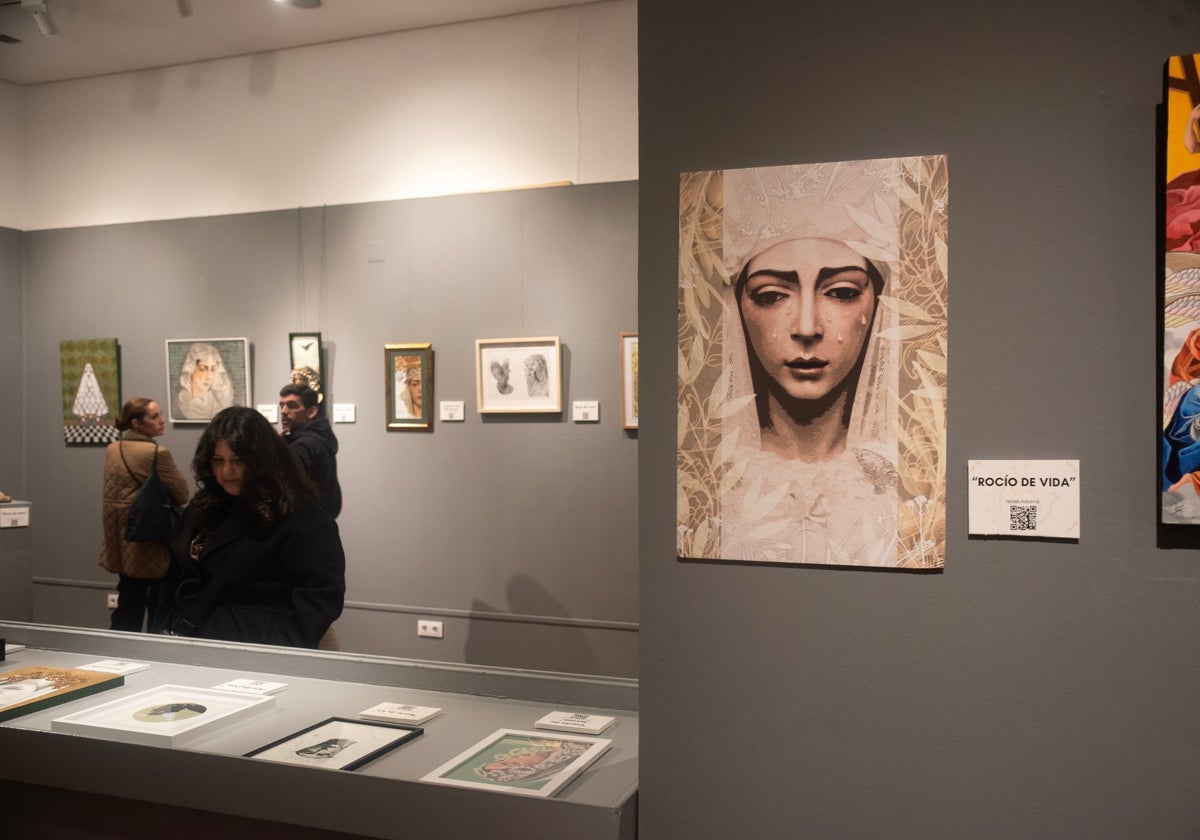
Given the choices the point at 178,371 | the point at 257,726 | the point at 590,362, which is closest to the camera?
the point at 257,726

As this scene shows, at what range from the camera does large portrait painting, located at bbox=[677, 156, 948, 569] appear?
1470 millimetres

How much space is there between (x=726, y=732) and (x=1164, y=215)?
Result: 3.53 feet

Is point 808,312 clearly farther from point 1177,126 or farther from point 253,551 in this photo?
point 253,551

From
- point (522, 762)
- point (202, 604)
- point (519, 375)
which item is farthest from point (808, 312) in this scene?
point (519, 375)

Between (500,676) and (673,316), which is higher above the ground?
(673,316)

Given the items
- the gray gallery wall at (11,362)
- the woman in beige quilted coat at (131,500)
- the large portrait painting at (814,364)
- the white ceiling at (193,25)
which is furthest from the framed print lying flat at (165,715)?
the gray gallery wall at (11,362)

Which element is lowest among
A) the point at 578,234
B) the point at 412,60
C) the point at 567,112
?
the point at 578,234

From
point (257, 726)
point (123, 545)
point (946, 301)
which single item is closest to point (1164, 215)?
point (946, 301)

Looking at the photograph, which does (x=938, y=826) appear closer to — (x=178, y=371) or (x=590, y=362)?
(x=590, y=362)

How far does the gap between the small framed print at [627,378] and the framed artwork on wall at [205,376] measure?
2366 mm

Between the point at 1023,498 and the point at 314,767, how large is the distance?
4.47 feet

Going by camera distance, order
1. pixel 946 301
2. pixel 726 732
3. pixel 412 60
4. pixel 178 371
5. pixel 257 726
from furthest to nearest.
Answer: pixel 178 371 → pixel 412 60 → pixel 257 726 → pixel 726 732 → pixel 946 301

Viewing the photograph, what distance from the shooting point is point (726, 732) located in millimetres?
1572

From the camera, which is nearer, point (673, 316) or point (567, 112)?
point (673, 316)
